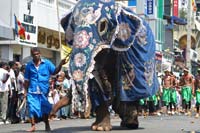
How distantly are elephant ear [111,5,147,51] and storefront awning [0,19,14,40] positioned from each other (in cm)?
1132

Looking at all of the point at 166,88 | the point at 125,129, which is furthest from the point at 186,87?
the point at 125,129

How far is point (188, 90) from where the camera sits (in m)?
23.4

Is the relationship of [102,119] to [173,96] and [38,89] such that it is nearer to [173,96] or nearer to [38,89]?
[38,89]

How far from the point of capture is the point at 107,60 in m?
11.4

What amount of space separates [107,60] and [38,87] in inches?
54.9

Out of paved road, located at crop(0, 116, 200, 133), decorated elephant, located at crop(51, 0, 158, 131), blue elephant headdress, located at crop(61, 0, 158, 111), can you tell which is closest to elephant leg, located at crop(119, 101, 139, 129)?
decorated elephant, located at crop(51, 0, 158, 131)

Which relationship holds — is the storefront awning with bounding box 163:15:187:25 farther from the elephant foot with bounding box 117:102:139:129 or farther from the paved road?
the elephant foot with bounding box 117:102:139:129

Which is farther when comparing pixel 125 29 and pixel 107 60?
pixel 107 60

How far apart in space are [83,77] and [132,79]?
1608 millimetres

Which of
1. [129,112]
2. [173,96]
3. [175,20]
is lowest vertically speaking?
[129,112]

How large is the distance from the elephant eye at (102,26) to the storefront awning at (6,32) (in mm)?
11656

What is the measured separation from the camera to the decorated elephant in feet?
34.2

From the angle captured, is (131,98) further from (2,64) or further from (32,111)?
(2,64)

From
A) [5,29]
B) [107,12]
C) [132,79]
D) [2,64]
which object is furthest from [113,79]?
[5,29]
